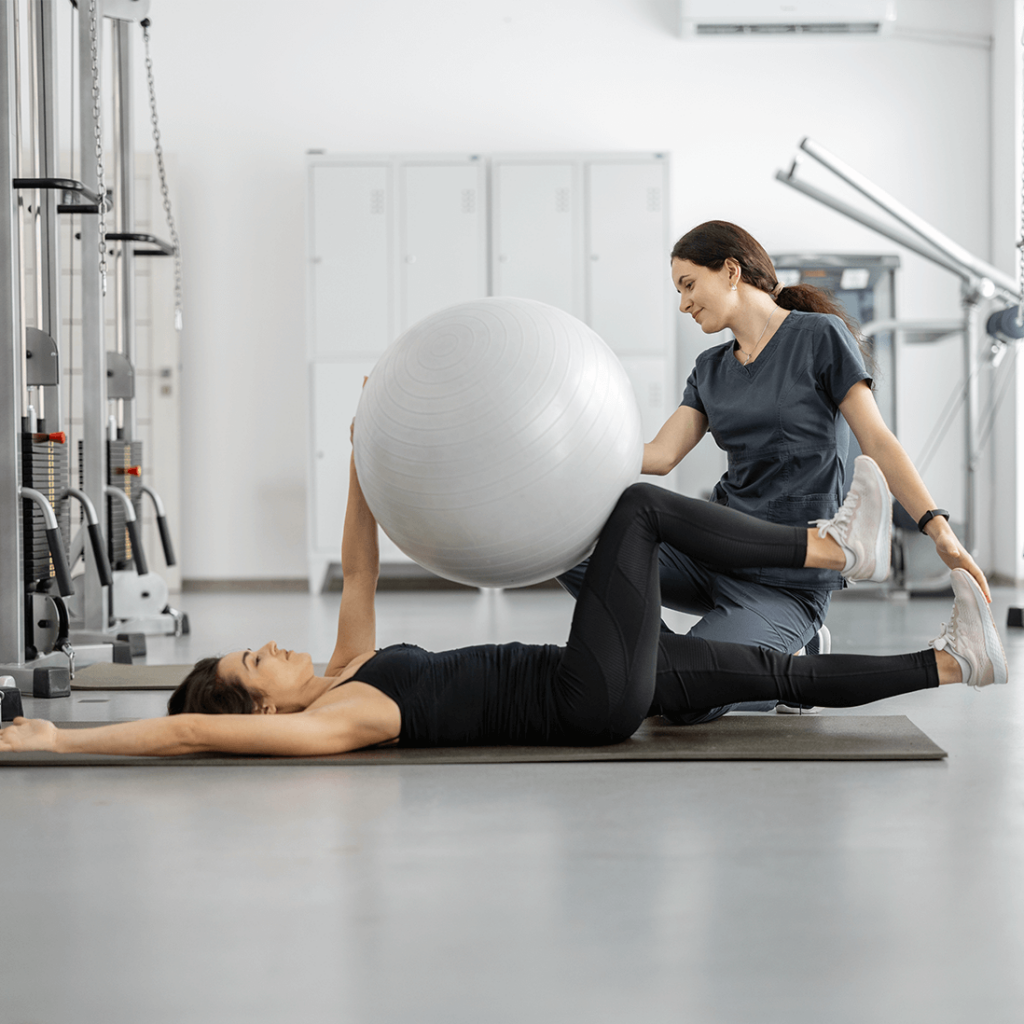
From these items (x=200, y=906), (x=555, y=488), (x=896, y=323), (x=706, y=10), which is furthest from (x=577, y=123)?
(x=200, y=906)

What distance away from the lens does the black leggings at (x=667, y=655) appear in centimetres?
204

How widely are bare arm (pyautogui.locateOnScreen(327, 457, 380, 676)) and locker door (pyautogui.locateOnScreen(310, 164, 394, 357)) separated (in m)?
3.83

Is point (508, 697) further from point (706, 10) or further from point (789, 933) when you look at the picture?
point (706, 10)

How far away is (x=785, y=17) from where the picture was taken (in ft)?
20.5

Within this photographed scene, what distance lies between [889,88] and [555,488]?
547 centimetres

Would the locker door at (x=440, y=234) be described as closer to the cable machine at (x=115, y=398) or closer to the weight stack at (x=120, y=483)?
the cable machine at (x=115, y=398)

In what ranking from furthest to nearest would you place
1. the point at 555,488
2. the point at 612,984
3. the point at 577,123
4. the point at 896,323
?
the point at 577,123 < the point at 896,323 < the point at 555,488 < the point at 612,984

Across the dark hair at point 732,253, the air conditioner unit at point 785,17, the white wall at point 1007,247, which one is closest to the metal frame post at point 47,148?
the dark hair at point 732,253

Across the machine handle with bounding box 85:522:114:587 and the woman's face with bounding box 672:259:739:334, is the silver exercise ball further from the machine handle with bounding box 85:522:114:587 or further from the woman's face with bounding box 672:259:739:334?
the machine handle with bounding box 85:522:114:587

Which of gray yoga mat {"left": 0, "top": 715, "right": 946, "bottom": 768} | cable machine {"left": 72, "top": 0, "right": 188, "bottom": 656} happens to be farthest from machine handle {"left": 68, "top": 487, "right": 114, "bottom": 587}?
gray yoga mat {"left": 0, "top": 715, "right": 946, "bottom": 768}

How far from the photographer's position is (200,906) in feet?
4.76

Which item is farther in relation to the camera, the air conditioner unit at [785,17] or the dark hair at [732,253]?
the air conditioner unit at [785,17]

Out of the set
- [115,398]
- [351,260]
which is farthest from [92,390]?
[351,260]

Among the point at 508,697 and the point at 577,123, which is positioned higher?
the point at 577,123
